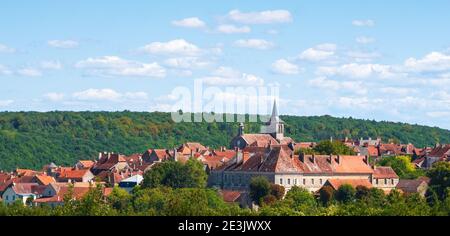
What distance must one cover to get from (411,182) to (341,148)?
12.3 meters

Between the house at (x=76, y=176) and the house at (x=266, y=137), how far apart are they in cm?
1612

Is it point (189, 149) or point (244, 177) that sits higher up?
point (189, 149)

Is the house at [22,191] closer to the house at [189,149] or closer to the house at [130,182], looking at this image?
the house at [130,182]

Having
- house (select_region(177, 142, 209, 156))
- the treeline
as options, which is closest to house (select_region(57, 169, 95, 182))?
house (select_region(177, 142, 209, 156))

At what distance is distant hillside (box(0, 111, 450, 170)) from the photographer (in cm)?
14938

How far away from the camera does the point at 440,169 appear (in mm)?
83250

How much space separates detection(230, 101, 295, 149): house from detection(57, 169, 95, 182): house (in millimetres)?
16120

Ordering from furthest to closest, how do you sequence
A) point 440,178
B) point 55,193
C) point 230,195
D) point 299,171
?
point 55,193
point 299,171
point 440,178
point 230,195

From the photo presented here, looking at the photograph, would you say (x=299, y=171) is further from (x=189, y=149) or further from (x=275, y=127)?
(x=275, y=127)

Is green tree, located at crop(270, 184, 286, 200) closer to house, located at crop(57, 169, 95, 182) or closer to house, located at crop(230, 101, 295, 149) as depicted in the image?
house, located at crop(57, 169, 95, 182)

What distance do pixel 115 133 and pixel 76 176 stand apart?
61.4 meters

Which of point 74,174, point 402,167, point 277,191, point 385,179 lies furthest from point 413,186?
point 74,174

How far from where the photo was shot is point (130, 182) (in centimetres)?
9206
